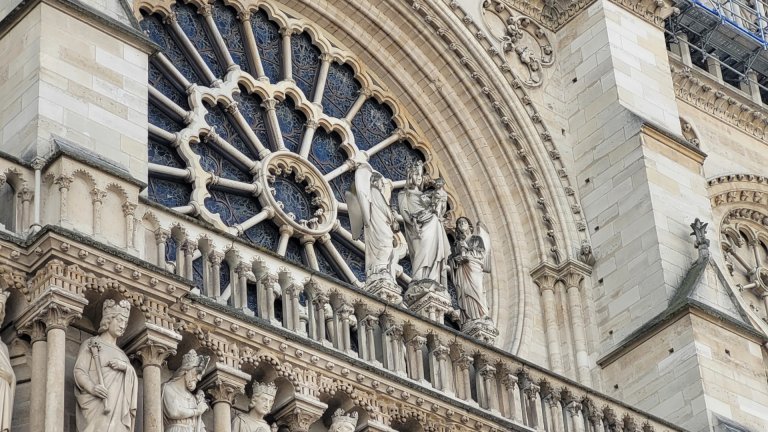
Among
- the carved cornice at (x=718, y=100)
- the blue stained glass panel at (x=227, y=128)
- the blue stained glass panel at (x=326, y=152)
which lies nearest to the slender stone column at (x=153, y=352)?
the blue stained glass panel at (x=227, y=128)

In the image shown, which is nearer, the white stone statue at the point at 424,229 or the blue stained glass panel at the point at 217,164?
the white stone statue at the point at 424,229

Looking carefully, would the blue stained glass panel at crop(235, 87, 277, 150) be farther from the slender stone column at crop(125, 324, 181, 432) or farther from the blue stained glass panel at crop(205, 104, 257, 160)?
the slender stone column at crop(125, 324, 181, 432)

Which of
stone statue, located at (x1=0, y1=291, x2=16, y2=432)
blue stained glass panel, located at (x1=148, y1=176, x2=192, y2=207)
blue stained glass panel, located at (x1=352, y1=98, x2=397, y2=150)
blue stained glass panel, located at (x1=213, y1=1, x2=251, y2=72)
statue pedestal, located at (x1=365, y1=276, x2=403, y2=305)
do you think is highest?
blue stained glass panel, located at (x1=213, y1=1, x2=251, y2=72)

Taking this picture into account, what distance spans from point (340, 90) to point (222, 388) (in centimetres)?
667

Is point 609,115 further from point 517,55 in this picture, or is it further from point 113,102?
point 113,102

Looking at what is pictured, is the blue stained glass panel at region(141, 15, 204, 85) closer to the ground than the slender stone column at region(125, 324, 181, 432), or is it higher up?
higher up

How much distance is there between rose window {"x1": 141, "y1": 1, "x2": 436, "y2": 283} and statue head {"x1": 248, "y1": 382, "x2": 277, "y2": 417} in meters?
3.62

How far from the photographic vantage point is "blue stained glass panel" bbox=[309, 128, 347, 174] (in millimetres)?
19516

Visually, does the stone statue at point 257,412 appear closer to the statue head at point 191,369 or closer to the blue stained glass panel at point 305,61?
the statue head at point 191,369

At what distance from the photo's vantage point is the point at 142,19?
1898 centimetres

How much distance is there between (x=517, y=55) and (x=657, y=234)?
2800 millimetres

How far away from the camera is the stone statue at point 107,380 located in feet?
43.3

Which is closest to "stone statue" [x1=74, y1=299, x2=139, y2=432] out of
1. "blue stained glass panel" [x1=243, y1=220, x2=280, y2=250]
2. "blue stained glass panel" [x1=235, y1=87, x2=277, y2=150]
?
"blue stained glass panel" [x1=243, y1=220, x2=280, y2=250]

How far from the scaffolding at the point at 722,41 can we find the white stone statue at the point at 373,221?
760 cm
